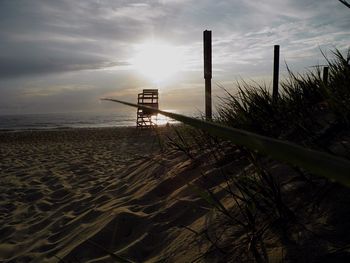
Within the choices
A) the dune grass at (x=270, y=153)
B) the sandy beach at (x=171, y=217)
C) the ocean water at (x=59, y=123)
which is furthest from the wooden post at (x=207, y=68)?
the ocean water at (x=59, y=123)

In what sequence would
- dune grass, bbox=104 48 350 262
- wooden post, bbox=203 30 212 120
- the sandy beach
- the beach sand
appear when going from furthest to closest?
wooden post, bbox=203 30 212 120, the beach sand, the sandy beach, dune grass, bbox=104 48 350 262

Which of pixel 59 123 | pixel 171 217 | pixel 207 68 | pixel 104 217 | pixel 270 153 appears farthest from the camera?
pixel 59 123

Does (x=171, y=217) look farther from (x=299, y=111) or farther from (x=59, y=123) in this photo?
(x=59, y=123)

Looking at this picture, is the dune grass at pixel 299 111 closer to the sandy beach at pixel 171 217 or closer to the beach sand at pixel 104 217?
the sandy beach at pixel 171 217

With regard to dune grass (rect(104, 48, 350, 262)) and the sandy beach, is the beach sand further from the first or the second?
dune grass (rect(104, 48, 350, 262))

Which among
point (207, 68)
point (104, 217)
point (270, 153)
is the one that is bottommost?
point (104, 217)

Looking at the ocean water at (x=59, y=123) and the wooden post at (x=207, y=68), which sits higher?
the wooden post at (x=207, y=68)

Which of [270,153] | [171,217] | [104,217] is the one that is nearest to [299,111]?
[171,217]

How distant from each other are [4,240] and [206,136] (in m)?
2.23

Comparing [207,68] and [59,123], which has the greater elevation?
[207,68]

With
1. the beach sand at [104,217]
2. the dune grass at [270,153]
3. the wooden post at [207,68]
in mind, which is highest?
the wooden post at [207,68]

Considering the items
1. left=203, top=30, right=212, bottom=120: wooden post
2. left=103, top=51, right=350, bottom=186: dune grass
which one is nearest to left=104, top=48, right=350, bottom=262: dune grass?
left=103, top=51, right=350, bottom=186: dune grass

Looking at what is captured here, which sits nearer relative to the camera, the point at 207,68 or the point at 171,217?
the point at 171,217

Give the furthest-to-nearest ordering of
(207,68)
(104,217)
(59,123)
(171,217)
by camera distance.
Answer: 1. (59,123)
2. (207,68)
3. (104,217)
4. (171,217)
